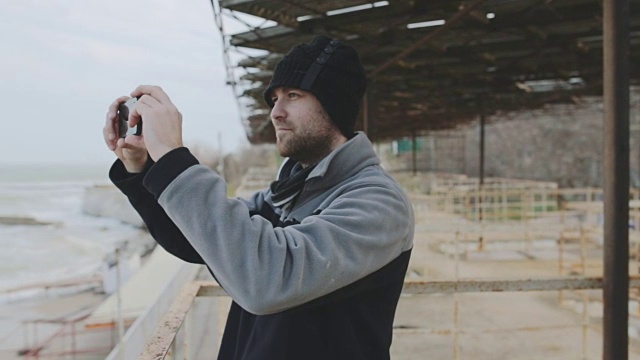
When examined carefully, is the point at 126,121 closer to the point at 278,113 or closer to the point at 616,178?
the point at 278,113

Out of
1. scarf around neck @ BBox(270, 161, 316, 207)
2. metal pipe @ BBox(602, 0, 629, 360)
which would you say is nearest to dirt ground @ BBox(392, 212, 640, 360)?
metal pipe @ BBox(602, 0, 629, 360)

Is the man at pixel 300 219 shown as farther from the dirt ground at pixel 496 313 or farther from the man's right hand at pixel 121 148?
the dirt ground at pixel 496 313

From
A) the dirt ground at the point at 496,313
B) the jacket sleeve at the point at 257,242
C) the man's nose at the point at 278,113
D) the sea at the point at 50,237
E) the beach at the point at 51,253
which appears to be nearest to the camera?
the jacket sleeve at the point at 257,242

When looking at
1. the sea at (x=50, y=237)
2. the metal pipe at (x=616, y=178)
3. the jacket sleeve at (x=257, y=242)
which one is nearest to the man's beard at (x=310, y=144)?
the jacket sleeve at (x=257, y=242)

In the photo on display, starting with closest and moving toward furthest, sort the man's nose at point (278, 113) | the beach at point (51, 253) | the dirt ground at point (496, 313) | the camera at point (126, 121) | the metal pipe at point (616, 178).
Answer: the camera at point (126, 121)
the man's nose at point (278, 113)
the metal pipe at point (616, 178)
the dirt ground at point (496, 313)
the beach at point (51, 253)

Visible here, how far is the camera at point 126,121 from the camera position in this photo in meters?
0.96

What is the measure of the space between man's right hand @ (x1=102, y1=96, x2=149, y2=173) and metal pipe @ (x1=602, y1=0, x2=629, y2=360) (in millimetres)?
2062

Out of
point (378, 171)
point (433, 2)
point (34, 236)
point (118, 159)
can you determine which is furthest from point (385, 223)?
point (34, 236)

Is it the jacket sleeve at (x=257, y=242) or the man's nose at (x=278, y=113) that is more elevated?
the man's nose at (x=278, y=113)

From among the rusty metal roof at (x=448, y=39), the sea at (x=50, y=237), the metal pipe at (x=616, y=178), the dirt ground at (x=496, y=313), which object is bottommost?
the sea at (x=50, y=237)

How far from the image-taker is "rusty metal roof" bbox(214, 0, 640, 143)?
4.46 meters

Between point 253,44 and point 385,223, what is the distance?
15.7ft

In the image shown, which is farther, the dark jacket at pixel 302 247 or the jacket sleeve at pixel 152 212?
the jacket sleeve at pixel 152 212

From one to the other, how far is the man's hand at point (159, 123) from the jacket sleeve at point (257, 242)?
0.03m
